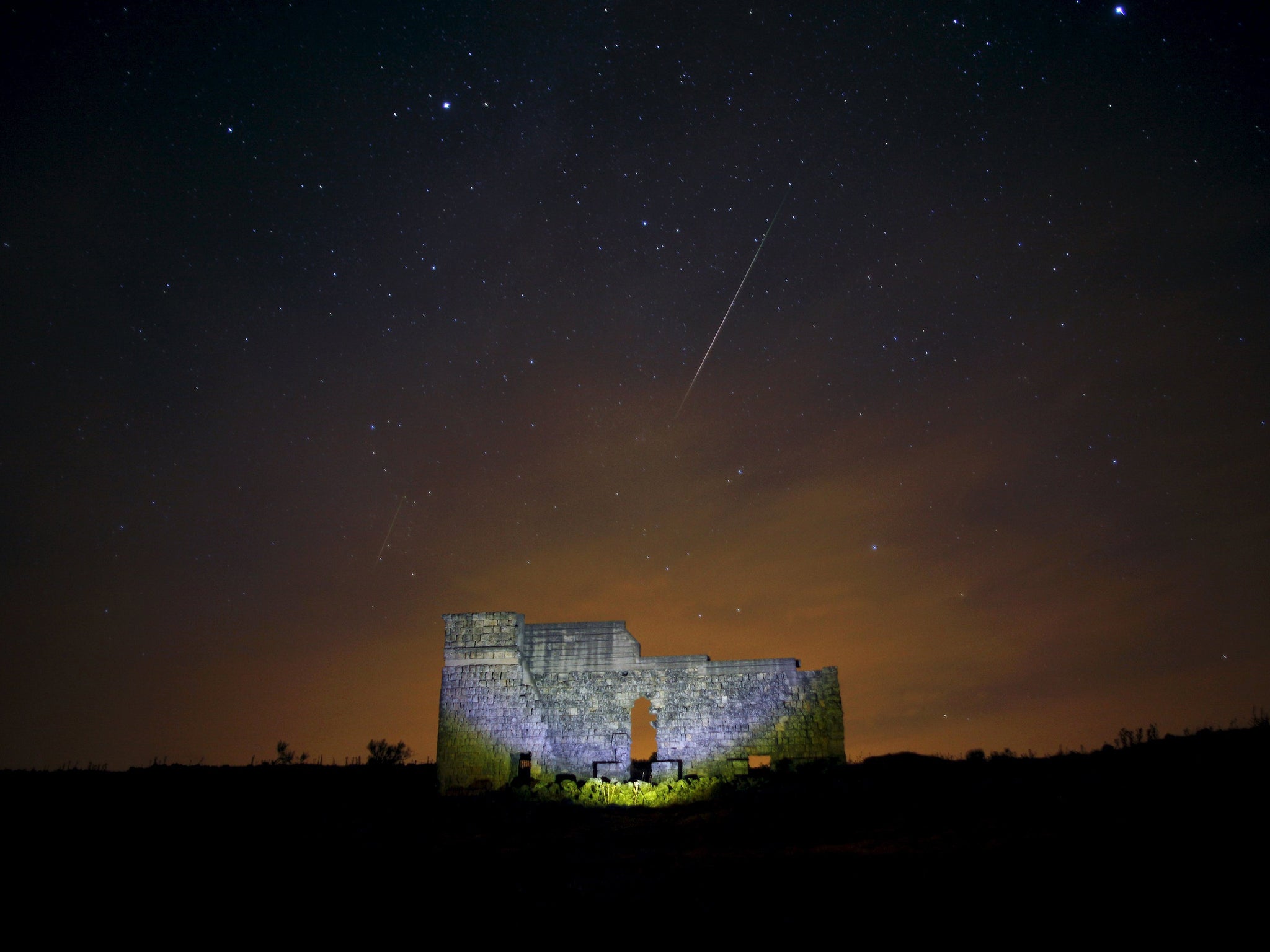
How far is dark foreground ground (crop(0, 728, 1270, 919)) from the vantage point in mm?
8109

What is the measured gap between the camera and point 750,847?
1257cm

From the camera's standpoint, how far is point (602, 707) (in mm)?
20797

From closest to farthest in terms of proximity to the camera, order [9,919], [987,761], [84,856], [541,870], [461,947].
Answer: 1. [461,947]
2. [9,919]
3. [541,870]
4. [84,856]
5. [987,761]

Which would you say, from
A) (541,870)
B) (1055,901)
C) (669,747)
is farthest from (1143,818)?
(669,747)

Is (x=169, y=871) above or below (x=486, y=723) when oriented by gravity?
below

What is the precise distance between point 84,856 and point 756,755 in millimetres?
14005

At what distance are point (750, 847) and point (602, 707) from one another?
28.5ft

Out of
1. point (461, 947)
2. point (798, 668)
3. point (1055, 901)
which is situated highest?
point (798, 668)

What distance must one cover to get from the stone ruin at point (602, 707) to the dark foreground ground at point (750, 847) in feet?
4.48

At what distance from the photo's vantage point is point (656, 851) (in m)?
12.4

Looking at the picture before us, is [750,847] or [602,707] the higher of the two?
[602,707]

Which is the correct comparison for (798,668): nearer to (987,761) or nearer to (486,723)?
(987,761)

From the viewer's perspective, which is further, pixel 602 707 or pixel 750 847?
pixel 602 707

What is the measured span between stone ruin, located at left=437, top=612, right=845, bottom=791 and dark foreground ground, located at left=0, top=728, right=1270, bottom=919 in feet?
4.48
